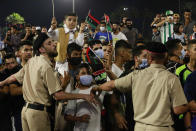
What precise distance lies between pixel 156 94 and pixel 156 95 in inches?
0.5

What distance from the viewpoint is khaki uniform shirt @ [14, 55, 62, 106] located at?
15.5 ft

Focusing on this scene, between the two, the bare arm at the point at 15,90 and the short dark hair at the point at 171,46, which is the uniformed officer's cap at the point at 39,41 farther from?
the short dark hair at the point at 171,46

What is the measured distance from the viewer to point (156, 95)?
3.90 m

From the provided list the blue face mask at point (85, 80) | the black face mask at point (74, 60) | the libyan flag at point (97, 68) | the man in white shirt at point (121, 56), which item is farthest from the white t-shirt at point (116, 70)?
the blue face mask at point (85, 80)

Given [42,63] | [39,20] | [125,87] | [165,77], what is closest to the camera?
[165,77]

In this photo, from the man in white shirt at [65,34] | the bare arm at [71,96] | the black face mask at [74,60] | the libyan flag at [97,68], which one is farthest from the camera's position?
the man in white shirt at [65,34]

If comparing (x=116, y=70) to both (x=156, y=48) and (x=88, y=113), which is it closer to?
(x=88, y=113)

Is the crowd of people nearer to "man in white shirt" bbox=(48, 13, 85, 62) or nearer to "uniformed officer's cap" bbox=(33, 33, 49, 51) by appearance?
"uniformed officer's cap" bbox=(33, 33, 49, 51)

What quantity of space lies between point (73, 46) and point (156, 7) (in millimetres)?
40691

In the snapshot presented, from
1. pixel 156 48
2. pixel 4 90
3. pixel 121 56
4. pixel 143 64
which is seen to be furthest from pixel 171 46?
pixel 4 90

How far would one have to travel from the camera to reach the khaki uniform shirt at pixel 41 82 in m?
4.71

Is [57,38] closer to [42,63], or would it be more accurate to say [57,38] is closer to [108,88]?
[42,63]

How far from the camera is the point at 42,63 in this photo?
480 cm

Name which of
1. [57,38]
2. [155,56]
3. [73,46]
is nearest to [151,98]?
[155,56]
